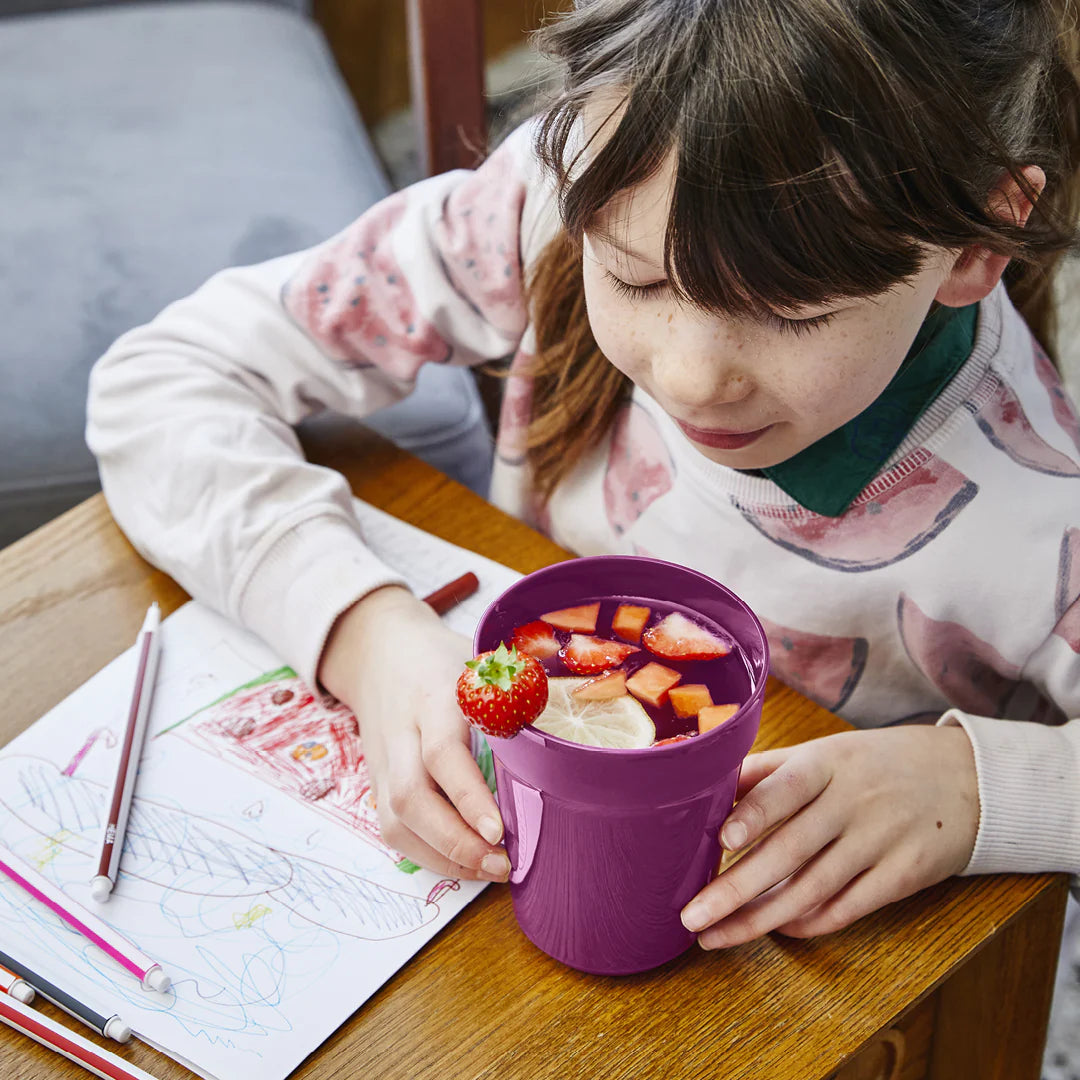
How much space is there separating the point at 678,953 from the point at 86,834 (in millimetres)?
306

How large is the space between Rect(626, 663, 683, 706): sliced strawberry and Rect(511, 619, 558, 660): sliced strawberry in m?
0.04

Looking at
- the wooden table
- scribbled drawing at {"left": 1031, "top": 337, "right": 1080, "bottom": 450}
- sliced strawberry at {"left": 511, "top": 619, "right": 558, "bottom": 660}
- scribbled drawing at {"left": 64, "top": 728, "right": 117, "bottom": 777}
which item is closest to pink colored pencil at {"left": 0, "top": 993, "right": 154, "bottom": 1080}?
the wooden table

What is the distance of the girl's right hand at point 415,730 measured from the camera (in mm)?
572

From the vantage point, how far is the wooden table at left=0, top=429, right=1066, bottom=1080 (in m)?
0.53

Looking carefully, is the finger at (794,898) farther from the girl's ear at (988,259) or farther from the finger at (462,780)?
the girl's ear at (988,259)

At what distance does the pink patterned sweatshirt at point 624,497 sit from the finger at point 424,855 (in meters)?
0.14

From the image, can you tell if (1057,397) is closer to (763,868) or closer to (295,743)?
(763,868)

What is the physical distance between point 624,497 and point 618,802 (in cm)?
43

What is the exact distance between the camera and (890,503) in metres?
0.73

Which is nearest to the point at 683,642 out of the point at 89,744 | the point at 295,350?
the point at 89,744

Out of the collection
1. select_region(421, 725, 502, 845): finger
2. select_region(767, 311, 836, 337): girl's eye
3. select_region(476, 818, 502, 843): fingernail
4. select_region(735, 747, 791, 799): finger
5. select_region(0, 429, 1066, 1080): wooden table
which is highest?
select_region(767, 311, 836, 337): girl's eye

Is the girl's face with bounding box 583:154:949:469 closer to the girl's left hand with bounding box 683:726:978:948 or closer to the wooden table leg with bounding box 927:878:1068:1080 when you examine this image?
the girl's left hand with bounding box 683:726:978:948

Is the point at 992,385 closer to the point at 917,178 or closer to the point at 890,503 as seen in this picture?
the point at 890,503

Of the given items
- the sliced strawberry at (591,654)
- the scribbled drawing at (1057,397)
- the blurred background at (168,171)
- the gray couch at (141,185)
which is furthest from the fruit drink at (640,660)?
the gray couch at (141,185)
